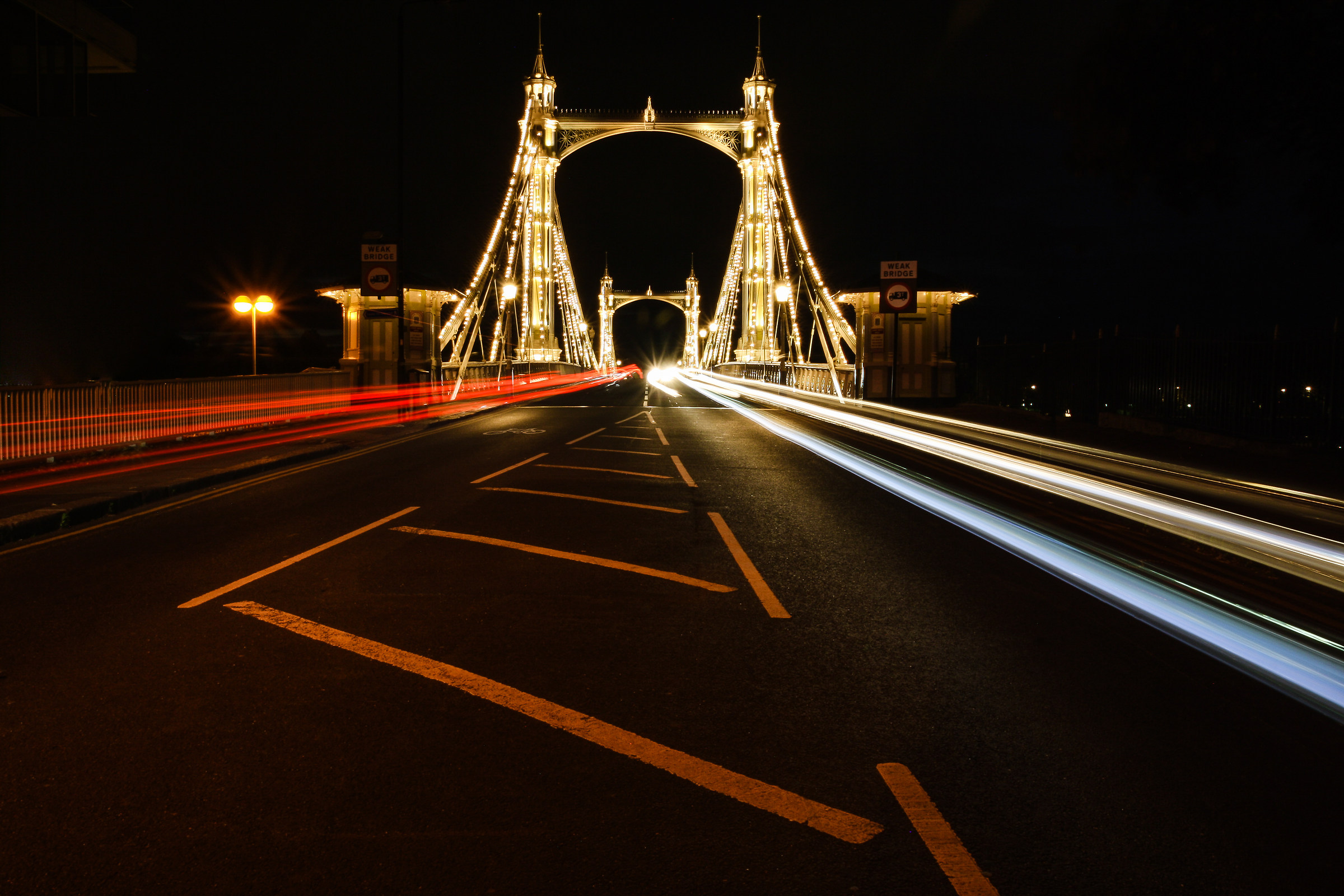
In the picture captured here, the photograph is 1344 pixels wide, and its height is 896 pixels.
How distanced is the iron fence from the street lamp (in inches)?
669

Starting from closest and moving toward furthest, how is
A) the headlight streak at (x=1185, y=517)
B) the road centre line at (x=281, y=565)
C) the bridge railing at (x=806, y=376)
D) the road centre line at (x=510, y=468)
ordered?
the headlight streak at (x=1185, y=517) → the road centre line at (x=281, y=565) → the road centre line at (x=510, y=468) → the bridge railing at (x=806, y=376)

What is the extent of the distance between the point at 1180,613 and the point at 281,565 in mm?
5970

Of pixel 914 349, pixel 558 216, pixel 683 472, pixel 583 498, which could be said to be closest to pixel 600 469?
pixel 683 472

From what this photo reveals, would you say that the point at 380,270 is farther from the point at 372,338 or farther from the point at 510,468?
the point at 510,468

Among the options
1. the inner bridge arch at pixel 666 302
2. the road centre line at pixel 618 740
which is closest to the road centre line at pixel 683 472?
the road centre line at pixel 618 740

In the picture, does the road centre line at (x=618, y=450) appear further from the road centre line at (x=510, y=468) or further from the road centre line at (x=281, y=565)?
the road centre line at (x=281, y=565)

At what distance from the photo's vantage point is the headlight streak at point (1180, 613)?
14.1 ft

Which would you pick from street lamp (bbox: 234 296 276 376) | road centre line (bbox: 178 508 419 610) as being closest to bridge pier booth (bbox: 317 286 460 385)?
street lamp (bbox: 234 296 276 376)

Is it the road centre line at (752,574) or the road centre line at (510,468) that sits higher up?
the road centre line at (510,468)

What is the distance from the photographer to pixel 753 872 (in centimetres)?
274

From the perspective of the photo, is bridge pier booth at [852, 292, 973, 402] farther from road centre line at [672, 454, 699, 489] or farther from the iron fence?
road centre line at [672, 454, 699, 489]

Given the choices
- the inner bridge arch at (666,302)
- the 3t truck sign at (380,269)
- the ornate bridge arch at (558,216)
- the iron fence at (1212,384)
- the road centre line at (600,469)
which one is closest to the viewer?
the road centre line at (600,469)

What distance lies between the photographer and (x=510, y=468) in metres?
12.9

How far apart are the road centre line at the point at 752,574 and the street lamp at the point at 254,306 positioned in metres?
15.7
